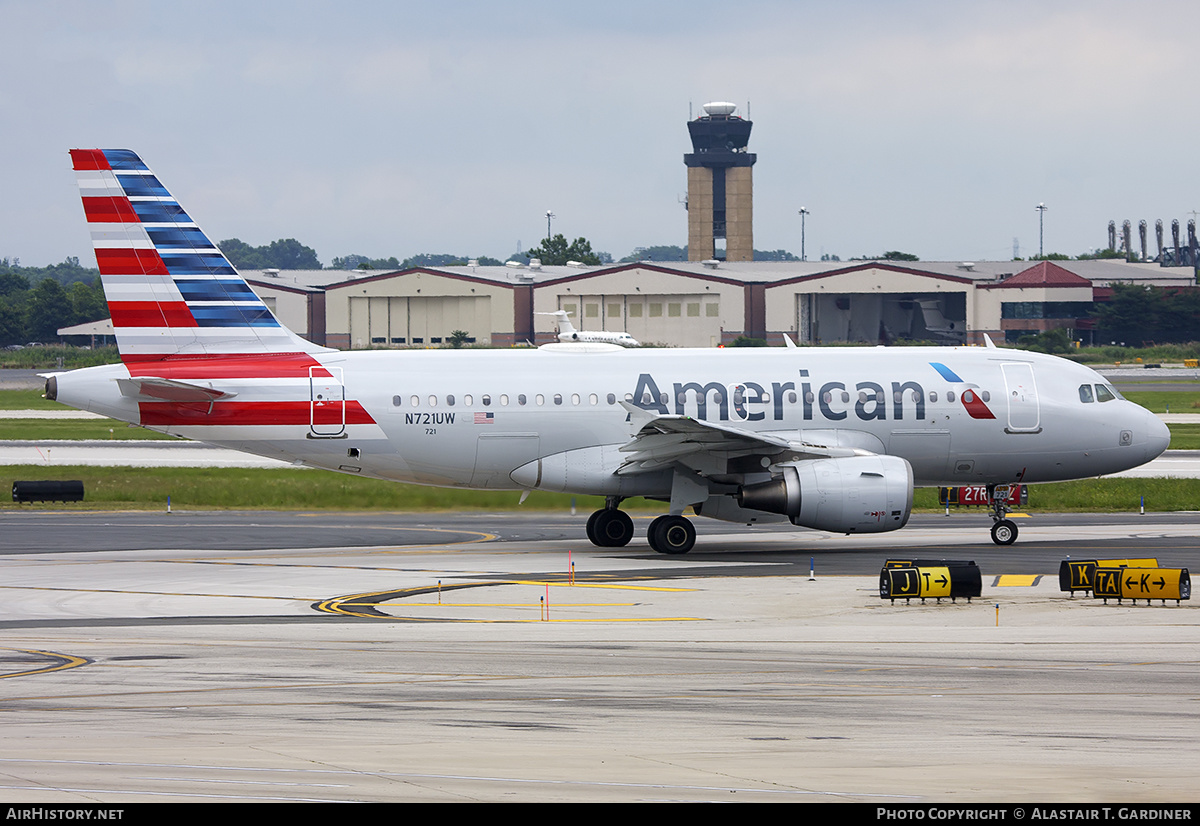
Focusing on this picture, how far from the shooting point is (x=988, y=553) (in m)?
30.0

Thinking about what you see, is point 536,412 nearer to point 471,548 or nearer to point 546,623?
point 471,548

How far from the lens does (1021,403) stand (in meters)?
31.5

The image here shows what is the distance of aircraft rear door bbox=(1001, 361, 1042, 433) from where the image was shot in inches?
1238

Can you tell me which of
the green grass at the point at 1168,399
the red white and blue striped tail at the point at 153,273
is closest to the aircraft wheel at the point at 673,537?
the red white and blue striped tail at the point at 153,273

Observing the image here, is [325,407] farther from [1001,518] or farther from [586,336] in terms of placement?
[586,336]

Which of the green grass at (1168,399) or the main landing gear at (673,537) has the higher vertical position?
the green grass at (1168,399)

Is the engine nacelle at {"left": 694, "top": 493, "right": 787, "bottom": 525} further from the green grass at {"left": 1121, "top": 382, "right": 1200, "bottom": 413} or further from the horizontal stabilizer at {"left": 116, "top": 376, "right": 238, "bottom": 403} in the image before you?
the green grass at {"left": 1121, "top": 382, "right": 1200, "bottom": 413}

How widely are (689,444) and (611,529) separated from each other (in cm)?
374

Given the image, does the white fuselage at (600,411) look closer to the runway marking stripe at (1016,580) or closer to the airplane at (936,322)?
the runway marking stripe at (1016,580)

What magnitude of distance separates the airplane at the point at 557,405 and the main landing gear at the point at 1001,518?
0.06 metres

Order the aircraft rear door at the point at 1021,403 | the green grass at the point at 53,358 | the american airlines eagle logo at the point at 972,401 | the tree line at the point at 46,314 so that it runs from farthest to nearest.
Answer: the tree line at the point at 46,314
the green grass at the point at 53,358
the aircraft rear door at the point at 1021,403
the american airlines eagle logo at the point at 972,401


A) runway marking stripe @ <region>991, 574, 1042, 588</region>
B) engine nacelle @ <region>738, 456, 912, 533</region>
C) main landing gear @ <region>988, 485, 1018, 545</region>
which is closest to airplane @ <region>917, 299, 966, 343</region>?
main landing gear @ <region>988, 485, 1018, 545</region>

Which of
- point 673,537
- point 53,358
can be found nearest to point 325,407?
point 673,537

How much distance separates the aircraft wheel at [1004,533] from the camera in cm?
3147
